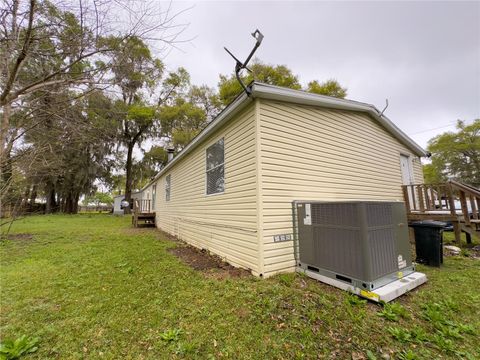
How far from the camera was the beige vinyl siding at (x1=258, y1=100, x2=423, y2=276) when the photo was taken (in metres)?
3.86

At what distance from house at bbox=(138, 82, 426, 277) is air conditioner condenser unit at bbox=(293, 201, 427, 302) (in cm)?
52

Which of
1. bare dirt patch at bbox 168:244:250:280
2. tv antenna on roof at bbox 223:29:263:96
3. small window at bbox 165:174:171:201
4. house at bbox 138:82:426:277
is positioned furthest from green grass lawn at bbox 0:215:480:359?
small window at bbox 165:174:171:201

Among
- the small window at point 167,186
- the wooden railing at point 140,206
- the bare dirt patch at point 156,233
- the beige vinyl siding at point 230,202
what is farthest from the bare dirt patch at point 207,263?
the wooden railing at point 140,206

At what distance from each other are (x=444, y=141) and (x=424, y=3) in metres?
28.2

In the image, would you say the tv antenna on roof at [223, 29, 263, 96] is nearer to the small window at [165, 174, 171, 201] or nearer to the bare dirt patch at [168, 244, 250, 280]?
the bare dirt patch at [168, 244, 250, 280]

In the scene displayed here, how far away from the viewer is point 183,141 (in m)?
19.3

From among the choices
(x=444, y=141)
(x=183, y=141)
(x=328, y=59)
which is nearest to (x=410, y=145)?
(x=328, y=59)

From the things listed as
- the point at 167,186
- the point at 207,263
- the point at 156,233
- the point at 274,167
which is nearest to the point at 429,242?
the point at 274,167

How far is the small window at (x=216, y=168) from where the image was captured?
16.8 ft

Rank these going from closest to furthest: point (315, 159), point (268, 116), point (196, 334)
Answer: point (196, 334) → point (268, 116) → point (315, 159)

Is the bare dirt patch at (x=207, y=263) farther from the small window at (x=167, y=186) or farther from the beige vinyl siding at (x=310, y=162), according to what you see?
the small window at (x=167, y=186)

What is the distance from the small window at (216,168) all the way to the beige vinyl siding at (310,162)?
1.51 metres

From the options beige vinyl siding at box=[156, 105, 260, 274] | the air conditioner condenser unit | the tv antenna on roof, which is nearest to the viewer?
the air conditioner condenser unit

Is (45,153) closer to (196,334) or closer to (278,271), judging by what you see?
(196,334)
